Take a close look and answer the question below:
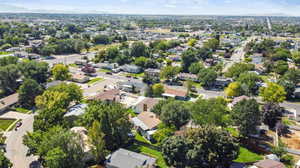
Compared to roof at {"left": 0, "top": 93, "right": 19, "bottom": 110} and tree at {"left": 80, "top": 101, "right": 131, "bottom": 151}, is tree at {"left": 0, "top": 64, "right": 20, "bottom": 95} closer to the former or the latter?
roof at {"left": 0, "top": 93, "right": 19, "bottom": 110}

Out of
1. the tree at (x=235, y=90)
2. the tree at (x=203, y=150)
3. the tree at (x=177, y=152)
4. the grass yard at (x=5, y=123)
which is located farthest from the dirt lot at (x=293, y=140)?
the grass yard at (x=5, y=123)

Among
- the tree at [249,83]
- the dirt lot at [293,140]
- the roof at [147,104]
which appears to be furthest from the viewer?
the tree at [249,83]

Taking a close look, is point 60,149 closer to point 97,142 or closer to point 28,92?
point 97,142

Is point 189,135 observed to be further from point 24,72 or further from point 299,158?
point 24,72

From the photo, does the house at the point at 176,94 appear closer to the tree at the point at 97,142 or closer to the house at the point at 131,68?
the house at the point at 131,68

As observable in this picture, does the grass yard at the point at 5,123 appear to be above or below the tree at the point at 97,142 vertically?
below
